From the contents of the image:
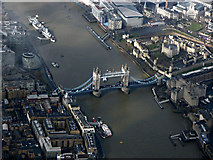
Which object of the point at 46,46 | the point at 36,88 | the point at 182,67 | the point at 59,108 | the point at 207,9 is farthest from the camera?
the point at 207,9

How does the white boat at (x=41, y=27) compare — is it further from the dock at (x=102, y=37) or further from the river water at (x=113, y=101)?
the dock at (x=102, y=37)

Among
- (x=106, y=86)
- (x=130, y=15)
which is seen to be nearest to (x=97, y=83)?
(x=106, y=86)

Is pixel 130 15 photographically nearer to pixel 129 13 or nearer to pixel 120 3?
pixel 129 13

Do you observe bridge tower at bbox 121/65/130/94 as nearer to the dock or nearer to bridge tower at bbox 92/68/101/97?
bridge tower at bbox 92/68/101/97

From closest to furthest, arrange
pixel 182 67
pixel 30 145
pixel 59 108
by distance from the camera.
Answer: pixel 30 145
pixel 59 108
pixel 182 67

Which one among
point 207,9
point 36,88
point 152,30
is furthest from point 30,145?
point 207,9

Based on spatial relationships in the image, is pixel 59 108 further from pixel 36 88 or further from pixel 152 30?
pixel 152 30

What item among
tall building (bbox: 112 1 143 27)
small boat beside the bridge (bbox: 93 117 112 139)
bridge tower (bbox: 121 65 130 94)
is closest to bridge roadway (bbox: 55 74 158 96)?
bridge tower (bbox: 121 65 130 94)
